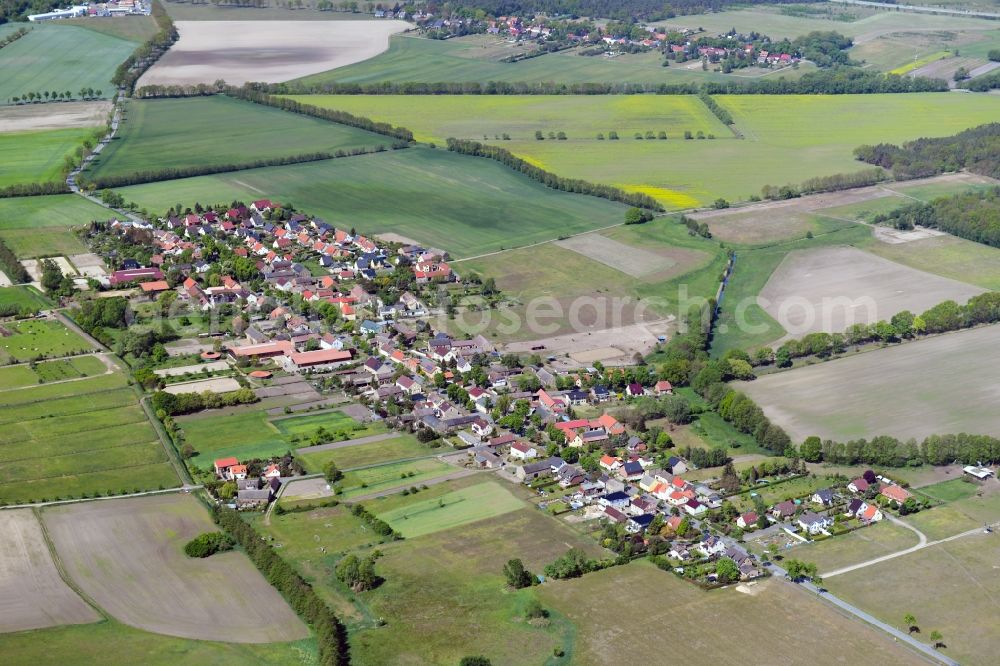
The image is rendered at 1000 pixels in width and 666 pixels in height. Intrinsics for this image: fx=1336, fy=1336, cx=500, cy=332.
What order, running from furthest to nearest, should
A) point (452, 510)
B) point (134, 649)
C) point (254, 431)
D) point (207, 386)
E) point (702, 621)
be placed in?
point (207, 386)
point (254, 431)
point (452, 510)
point (702, 621)
point (134, 649)

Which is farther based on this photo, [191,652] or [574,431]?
[574,431]

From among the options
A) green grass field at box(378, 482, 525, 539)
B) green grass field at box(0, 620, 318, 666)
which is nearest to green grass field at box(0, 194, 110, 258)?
green grass field at box(378, 482, 525, 539)

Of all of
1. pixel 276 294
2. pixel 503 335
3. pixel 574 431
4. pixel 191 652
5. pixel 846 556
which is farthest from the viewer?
pixel 276 294

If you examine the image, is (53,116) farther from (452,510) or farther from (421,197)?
(452,510)

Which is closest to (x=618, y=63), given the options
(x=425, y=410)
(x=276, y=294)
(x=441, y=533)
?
(x=276, y=294)

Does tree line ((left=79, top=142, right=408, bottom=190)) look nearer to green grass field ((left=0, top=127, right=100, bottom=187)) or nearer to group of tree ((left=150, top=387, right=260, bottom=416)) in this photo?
green grass field ((left=0, top=127, right=100, bottom=187))

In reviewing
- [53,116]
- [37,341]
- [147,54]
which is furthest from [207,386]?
[147,54]

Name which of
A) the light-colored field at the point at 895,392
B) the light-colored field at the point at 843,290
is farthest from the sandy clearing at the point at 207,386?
the light-colored field at the point at 843,290

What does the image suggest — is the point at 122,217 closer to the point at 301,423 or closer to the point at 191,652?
the point at 301,423
